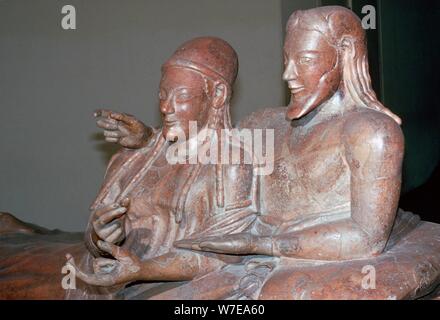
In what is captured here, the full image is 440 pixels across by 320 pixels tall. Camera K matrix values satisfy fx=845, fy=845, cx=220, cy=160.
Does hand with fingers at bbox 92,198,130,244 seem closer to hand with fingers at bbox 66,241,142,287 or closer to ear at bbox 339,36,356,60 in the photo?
hand with fingers at bbox 66,241,142,287

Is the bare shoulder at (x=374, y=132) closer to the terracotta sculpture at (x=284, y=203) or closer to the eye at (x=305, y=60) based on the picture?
the terracotta sculpture at (x=284, y=203)

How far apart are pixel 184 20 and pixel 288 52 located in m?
2.31

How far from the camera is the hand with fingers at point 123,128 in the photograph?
12.9 feet

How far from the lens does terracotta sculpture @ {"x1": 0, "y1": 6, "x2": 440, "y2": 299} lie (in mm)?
3348


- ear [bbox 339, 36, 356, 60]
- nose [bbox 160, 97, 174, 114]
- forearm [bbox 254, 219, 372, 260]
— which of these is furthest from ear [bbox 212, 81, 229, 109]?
forearm [bbox 254, 219, 372, 260]

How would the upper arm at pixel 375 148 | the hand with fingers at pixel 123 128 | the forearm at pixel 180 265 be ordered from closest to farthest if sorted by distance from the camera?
the upper arm at pixel 375 148 < the forearm at pixel 180 265 < the hand with fingers at pixel 123 128

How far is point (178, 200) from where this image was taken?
3695 mm

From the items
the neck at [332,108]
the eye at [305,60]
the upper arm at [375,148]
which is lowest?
Result: the upper arm at [375,148]

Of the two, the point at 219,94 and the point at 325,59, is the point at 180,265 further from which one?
the point at 325,59

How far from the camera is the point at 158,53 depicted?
19.0 feet

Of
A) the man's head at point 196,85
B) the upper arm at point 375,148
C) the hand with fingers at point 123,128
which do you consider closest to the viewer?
the upper arm at point 375,148

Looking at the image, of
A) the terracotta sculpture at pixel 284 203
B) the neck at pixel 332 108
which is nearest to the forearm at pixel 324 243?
the terracotta sculpture at pixel 284 203

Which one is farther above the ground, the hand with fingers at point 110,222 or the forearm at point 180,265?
the hand with fingers at point 110,222

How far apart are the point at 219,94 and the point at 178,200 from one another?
50 cm
